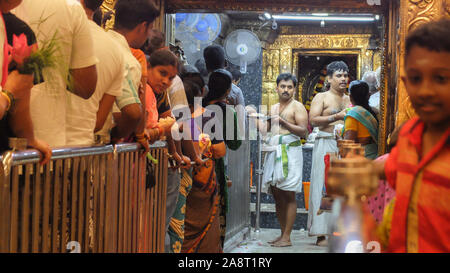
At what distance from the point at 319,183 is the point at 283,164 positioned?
1.44 ft

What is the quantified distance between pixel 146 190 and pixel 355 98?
3040 mm

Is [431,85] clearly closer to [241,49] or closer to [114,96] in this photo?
[114,96]

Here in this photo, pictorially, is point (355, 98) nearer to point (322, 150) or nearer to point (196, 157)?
point (322, 150)

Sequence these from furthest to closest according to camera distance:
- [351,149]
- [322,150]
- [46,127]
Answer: [322,150] → [46,127] → [351,149]

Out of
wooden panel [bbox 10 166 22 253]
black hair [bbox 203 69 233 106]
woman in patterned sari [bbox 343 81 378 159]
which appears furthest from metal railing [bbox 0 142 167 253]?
woman in patterned sari [bbox 343 81 378 159]

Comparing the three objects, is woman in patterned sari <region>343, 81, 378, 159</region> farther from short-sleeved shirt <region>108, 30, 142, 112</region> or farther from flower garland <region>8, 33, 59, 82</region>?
flower garland <region>8, 33, 59, 82</region>

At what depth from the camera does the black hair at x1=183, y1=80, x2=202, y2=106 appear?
169 inches

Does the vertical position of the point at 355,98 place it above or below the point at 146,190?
above

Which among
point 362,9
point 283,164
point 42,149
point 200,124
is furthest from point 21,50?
point 283,164

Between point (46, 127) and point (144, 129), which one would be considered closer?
point (46, 127)

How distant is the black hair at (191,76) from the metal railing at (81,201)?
125 centimetres

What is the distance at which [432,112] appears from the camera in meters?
1.34
